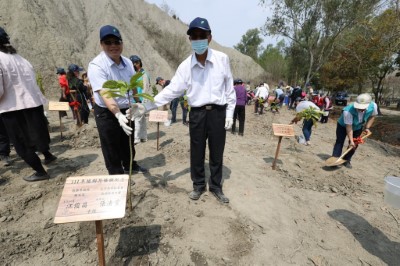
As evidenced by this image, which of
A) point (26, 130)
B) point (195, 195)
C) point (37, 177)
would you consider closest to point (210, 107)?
point (195, 195)

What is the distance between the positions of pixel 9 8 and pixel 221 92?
17.4 metres

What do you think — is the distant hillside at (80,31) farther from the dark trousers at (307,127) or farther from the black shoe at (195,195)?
the dark trousers at (307,127)

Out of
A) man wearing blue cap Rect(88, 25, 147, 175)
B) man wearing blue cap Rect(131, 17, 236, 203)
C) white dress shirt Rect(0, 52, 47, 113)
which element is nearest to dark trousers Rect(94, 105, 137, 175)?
man wearing blue cap Rect(88, 25, 147, 175)

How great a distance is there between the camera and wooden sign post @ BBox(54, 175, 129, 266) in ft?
5.14

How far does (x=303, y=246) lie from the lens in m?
2.41

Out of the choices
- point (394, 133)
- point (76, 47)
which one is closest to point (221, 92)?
point (394, 133)

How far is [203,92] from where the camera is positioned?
2578mm

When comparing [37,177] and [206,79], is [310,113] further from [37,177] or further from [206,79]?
[37,177]

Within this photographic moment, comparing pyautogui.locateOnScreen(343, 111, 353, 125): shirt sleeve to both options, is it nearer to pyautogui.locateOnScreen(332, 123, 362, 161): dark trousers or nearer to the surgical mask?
pyautogui.locateOnScreen(332, 123, 362, 161): dark trousers

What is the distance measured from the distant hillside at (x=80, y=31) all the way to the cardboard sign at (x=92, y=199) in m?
12.6

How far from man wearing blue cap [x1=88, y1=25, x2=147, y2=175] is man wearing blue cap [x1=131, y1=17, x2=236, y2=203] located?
1.06 feet

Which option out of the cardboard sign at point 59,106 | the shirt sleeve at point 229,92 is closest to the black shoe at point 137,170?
the shirt sleeve at point 229,92

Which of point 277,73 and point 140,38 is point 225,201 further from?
point 277,73

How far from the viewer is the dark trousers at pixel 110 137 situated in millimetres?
2654
